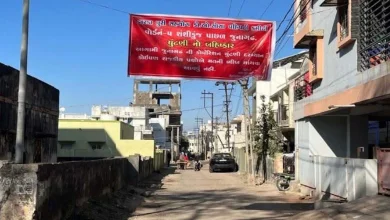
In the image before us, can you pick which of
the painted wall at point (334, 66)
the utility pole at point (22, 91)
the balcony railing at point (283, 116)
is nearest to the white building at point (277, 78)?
the balcony railing at point (283, 116)

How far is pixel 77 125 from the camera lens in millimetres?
46125

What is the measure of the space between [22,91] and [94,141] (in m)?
37.4

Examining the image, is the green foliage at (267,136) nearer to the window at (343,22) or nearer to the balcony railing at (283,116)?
the balcony railing at (283,116)

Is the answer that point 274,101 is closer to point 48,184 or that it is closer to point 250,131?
point 250,131

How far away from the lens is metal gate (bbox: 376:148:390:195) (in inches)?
453

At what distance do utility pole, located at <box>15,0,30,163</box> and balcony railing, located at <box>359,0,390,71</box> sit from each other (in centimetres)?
822

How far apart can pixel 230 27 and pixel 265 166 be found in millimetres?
16616

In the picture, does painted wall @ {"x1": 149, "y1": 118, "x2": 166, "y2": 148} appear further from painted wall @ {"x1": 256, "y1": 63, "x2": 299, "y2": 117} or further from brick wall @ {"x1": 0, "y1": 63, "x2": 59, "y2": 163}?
brick wall @ {"x1": 0, "y1": 63, "x2": 59, "y2": 163}

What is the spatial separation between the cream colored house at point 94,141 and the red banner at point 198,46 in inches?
1234

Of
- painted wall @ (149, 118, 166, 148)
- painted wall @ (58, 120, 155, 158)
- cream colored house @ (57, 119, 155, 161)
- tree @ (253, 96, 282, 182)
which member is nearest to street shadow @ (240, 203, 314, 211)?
tree @ (253, 96, 282, 182)

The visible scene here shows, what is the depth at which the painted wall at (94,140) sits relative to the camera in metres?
45.7

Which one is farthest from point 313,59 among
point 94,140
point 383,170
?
point 94,140

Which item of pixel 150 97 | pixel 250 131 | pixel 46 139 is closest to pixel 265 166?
pixel 250 131

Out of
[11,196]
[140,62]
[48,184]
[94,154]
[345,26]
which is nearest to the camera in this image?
[11,196]
